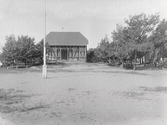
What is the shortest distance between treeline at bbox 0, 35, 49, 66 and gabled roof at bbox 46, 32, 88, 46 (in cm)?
1054

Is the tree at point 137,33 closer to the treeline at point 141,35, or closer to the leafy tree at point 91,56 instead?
the treeline at point 141,35

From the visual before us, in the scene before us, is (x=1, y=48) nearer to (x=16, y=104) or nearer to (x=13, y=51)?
(x=13, y=51)

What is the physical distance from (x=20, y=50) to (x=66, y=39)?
14.8 m

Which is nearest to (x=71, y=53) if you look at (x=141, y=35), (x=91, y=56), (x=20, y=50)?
(x=91, y=56)

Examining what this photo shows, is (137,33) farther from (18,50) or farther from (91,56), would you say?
(91,56)

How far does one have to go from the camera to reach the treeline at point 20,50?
995 inches

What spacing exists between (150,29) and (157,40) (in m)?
2.15

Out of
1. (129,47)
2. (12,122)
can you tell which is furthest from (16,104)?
(129,47)

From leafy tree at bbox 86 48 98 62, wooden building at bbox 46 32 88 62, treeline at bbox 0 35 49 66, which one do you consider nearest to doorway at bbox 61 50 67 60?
wooden building at bbox 46 32 88 62

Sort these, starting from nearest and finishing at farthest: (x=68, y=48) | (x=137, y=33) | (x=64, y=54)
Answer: (x=137, y=33) → (x=68, y=48) → (x=64, y=54)

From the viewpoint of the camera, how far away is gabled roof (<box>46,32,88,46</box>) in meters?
37.5

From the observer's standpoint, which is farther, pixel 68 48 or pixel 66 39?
pixel 66 39

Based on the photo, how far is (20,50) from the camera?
82.9ft

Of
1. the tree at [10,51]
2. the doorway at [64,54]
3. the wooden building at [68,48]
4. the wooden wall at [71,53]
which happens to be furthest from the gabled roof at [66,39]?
the tree at [10,51]
